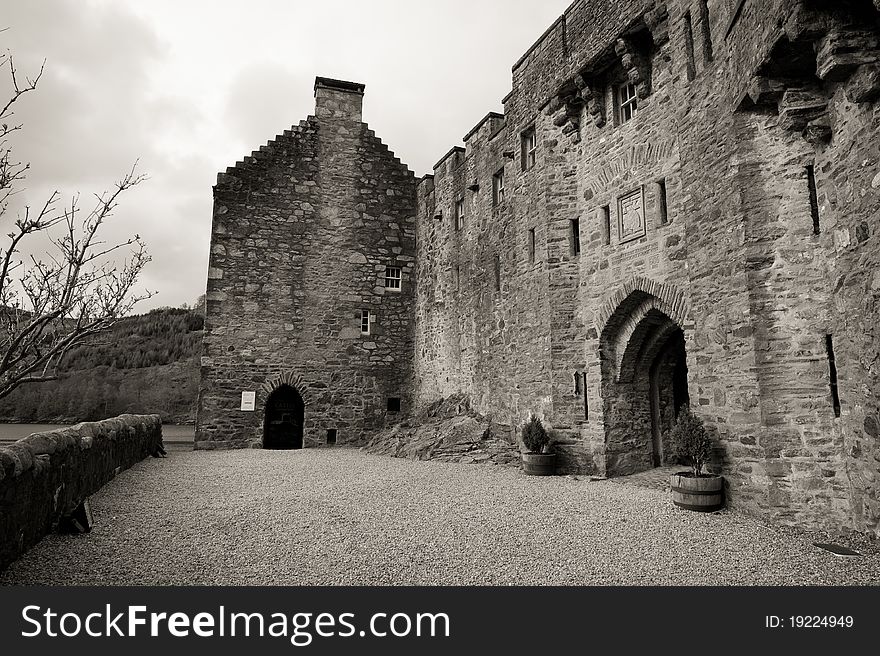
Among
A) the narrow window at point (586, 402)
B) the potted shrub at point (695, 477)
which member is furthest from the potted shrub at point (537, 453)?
the potted shrub at point (695, 477)

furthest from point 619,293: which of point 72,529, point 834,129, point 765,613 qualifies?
point 72,529

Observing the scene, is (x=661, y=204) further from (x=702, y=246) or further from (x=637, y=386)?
(x=637, y=386)

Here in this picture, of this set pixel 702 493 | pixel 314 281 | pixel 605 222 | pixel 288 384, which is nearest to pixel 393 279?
pixel 314 281

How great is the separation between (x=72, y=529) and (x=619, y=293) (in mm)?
8446

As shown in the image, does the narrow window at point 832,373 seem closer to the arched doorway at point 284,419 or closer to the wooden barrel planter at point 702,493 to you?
the wooden barrel planter at point 702,493

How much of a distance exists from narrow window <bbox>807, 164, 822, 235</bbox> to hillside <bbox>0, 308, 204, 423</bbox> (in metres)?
21.4

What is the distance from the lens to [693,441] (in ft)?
23.1

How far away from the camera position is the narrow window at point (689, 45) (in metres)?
8.14

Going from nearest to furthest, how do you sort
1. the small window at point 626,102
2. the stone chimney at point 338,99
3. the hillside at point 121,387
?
the small window at point 626,102 → the stone chimney at point 338,99 → the hillside at point 121,387

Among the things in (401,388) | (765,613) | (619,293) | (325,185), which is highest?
(325,185)

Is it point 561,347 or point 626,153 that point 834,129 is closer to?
point 626,153

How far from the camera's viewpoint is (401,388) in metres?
17.3

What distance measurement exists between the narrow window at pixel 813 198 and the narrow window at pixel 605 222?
364cm

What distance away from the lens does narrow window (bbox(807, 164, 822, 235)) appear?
6418mm
